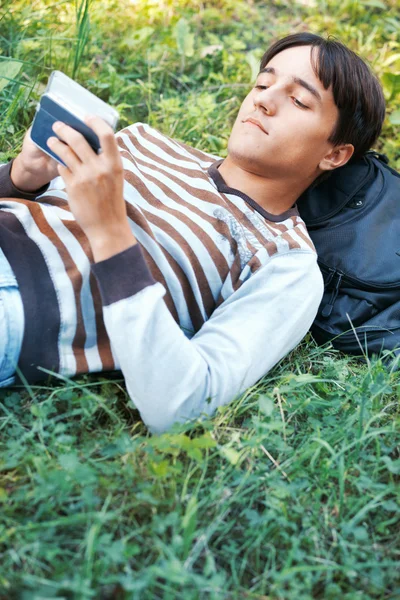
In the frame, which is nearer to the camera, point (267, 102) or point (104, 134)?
point (104, 134)

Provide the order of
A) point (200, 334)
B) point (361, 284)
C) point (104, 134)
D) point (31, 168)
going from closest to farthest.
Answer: point (104, 134)
point (200, 334)
point (31, 168)
point (361, 284)

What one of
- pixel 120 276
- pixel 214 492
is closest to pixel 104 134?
pixel 120 276

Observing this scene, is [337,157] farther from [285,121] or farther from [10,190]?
[10,190]

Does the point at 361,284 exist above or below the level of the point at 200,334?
below

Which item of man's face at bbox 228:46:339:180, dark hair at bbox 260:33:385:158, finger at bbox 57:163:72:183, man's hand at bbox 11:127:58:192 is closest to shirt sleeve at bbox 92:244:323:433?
finger at bbox 57:163:72:183

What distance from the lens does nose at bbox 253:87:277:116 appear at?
7.17 feet

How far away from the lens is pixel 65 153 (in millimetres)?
1598

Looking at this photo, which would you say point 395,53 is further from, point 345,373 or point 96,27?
point 345,373

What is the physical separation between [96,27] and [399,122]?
1751 mm

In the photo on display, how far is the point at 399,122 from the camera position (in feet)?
10.6

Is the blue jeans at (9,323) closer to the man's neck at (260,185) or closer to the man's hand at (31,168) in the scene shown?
the man's hand at (31,168)

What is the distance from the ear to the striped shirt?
0.35 m

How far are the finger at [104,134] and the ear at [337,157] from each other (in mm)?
1077

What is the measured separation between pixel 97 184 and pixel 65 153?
0.12 meters
